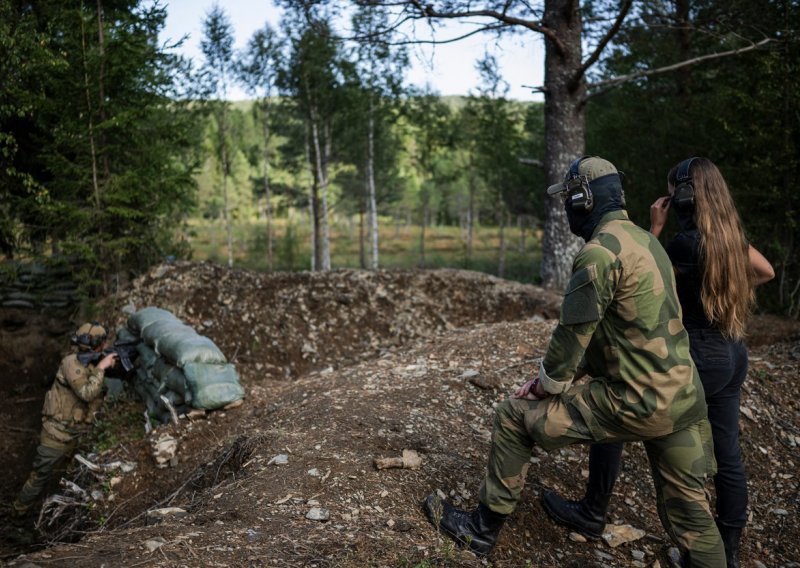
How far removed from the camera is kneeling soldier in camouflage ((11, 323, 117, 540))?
5.48 m

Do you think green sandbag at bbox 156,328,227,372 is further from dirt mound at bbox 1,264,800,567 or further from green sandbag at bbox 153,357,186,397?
dirt mound at bbox 1,264,800,567

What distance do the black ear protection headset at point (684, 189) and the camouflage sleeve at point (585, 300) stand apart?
73 centimetres

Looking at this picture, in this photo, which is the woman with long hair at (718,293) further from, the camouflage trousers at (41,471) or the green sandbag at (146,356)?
the camouflage trousers at (41,471)

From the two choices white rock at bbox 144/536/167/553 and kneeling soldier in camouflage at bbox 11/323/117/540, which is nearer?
white rock at bbox 144/536/167/553

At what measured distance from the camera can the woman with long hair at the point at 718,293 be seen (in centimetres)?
269

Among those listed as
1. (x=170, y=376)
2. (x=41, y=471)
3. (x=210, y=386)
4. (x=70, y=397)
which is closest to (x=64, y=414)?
(x=70, y=397)

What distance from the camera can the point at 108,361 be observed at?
18.8 feet

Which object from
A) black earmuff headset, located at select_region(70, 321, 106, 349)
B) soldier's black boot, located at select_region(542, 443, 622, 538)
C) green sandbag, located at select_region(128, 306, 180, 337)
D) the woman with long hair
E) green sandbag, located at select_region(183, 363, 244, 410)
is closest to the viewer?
the woman with long hair

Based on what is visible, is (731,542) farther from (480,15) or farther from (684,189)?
(480,15)

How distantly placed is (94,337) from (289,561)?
4.21 m

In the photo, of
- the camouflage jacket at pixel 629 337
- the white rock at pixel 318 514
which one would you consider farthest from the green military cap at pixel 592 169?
the white rock at pixel 318 514

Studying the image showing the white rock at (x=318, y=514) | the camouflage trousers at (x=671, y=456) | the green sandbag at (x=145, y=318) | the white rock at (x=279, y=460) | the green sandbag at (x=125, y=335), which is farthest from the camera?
the green sandbag at (x=125, y=335)

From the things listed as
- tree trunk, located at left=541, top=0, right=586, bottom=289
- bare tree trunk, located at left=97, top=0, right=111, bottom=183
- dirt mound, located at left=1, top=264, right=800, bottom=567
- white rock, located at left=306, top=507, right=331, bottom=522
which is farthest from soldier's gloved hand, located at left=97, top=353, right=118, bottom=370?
tree trunk, located at left=541, top=0, right=586, bottom=289

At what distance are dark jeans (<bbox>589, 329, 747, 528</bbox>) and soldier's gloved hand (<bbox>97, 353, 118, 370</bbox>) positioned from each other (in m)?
5.43
